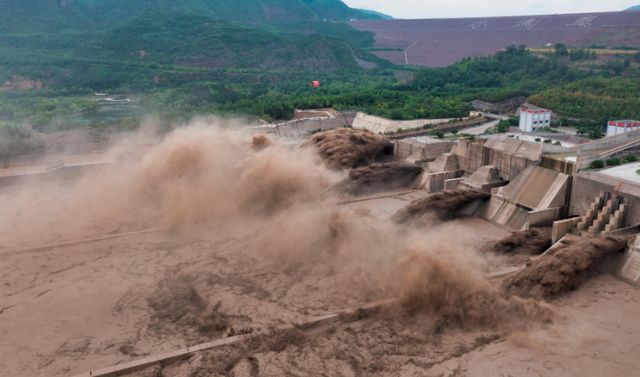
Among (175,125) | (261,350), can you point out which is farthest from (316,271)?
(175,125)

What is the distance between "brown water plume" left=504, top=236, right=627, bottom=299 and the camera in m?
14.7

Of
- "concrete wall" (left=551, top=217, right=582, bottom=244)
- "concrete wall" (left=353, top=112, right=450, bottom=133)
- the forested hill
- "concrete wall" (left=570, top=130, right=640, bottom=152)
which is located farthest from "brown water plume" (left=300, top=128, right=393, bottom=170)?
the forested hill

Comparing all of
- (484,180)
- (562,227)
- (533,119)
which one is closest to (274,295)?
(562,227)

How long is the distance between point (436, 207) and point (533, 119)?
17.6 metres

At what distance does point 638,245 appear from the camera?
50.4 ft

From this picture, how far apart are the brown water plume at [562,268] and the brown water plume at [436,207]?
6.20m

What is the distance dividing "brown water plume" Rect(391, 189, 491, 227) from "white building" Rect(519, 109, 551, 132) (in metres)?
15.0

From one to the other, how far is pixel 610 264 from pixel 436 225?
23.7ft

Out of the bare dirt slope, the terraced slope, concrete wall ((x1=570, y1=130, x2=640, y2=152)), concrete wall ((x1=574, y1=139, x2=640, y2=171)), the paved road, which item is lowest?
the bare dirt slope

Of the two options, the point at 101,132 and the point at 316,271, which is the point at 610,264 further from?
the point at 101,132

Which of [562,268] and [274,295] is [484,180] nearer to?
[562,268]

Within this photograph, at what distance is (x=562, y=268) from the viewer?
15.0 m

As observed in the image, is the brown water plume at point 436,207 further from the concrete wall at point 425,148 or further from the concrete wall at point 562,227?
the concrete wall at point 425,148

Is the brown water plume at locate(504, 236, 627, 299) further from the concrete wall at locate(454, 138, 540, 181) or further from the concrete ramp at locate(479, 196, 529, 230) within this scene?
the concrete wall at locate(454, 138, 540, 181)
